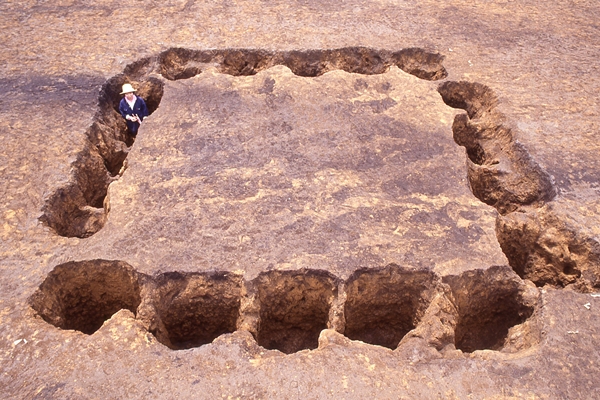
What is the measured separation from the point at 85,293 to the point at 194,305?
64cm

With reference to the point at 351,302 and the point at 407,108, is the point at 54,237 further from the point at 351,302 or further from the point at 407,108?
the point at 407,108

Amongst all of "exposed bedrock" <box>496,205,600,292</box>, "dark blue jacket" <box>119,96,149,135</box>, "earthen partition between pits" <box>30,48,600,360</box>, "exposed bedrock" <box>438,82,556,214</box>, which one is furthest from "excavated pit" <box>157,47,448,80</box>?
"exposed bedrock" <box>496,205,600,292</box>

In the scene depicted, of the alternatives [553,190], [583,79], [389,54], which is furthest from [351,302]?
[583,79]

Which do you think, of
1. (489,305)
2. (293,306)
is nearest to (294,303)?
(293,306)

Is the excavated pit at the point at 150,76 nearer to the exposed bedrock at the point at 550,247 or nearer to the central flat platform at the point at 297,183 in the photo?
the central flat platform at the point at 297,183

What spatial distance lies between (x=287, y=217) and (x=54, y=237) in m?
1.32

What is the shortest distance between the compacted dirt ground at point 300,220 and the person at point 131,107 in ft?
0.40

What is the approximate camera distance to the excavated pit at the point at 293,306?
8.79 ft

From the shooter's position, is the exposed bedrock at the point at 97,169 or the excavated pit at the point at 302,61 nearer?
the exposed bedrock at the point at 97,169

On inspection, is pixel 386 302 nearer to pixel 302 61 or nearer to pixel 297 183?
pixel 297 183

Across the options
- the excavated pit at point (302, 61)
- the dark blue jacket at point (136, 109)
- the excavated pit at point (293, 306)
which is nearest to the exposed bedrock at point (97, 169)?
the dark blue jacket at point (136, 109)

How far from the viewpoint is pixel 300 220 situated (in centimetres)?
294

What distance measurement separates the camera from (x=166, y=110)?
373cm

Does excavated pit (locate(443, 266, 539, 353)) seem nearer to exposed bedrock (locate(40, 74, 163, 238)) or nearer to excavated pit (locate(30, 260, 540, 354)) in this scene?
excavated pit (locate(30, 260, 540, 354))
